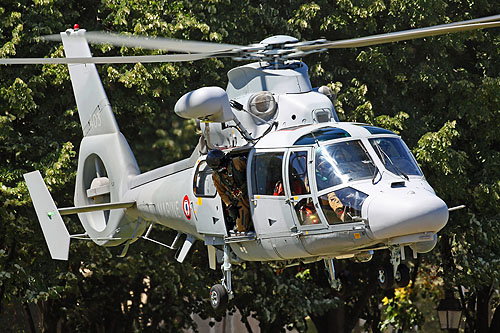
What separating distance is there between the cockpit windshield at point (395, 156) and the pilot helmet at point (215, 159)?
212cm

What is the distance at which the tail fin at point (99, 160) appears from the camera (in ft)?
52.0

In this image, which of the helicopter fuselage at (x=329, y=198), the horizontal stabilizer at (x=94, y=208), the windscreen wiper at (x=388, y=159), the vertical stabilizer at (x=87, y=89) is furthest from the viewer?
the vertical stabilizer at (x=87, y=89)

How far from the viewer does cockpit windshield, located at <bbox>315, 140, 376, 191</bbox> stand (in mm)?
11562

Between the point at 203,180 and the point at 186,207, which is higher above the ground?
the point at 203,180

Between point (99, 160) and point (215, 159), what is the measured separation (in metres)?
4.92

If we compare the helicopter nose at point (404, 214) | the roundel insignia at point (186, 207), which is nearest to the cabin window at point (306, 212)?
the helicopter nose at point (404, 214)

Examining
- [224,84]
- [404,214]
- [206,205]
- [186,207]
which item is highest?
[224,84]

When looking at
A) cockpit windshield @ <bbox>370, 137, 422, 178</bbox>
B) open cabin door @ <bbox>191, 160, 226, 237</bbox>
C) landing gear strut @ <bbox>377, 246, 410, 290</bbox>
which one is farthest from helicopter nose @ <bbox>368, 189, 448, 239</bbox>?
open cabin door @ <bbox>191, 160, 226, 237</bbox>

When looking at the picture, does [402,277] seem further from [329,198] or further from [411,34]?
[411,34]

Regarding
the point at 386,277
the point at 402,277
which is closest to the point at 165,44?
the point at 386,277

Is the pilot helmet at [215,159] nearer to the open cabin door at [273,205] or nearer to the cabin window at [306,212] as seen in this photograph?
the open cabin door at [273,205]

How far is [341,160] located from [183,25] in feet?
28.7

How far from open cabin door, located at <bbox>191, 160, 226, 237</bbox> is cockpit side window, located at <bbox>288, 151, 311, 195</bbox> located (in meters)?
1.50

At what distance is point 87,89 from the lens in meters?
17.3
